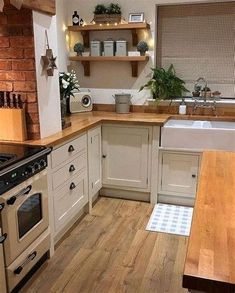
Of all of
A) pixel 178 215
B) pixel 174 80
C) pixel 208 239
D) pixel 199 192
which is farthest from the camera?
pixel 174 80

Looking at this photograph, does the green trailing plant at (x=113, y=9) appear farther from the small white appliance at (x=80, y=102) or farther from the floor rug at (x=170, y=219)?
the floor rug at (x=170, y=219)

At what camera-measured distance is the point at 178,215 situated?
10.3 feet

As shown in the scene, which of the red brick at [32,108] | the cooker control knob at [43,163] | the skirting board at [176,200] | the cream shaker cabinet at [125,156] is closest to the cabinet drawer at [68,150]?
the cooker control knob at [43,163]

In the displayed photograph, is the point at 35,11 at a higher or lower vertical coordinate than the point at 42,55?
higher

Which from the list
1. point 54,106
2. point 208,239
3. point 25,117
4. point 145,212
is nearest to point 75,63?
point 54,106

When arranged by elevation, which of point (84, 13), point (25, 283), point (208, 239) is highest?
point (84, 13)

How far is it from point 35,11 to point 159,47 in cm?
179

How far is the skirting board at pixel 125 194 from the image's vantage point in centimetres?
348

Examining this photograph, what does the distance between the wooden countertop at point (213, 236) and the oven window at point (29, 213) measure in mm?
1134

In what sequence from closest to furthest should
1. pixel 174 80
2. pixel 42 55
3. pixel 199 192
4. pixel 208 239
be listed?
pixel 208 239
pixel 199 192
pixel 42 55
pixel 174 80

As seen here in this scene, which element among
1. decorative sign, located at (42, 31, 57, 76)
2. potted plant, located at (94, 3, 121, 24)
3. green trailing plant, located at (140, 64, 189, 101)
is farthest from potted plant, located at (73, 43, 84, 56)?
decorative sign, located at (42, 31, 57, 76)

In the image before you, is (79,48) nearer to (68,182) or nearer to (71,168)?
(71,168)

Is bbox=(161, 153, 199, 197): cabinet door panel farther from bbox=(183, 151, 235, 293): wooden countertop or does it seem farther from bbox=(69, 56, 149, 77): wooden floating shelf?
bbox=(183, 151, 235, 293): wooden countertop

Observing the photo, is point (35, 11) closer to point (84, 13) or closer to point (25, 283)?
point (84, 13)
